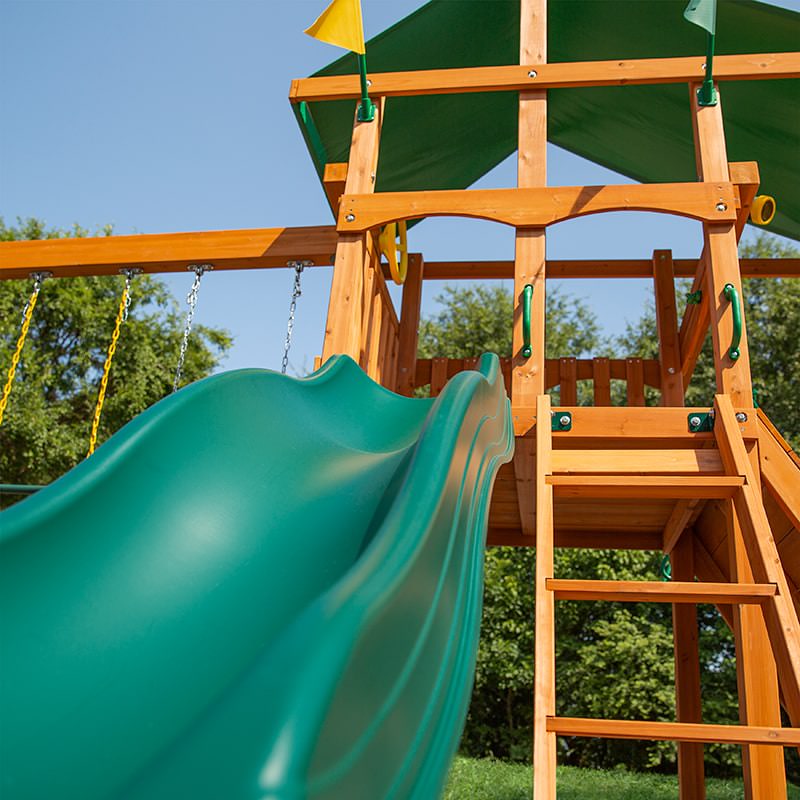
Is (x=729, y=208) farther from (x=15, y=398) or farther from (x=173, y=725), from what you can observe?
(x=15, y=398)

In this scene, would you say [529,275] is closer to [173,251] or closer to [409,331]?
[409,331]

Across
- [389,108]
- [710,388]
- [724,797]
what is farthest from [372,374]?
[710,388]

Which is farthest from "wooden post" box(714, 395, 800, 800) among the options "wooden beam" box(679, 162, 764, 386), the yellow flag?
the yellow flag

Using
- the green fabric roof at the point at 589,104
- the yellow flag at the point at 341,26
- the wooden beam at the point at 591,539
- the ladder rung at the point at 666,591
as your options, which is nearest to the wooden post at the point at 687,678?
the wooden beam at the point at 591,539

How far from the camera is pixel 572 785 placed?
8.96m

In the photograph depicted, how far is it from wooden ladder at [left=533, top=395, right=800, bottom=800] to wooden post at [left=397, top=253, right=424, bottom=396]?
6.57 feet

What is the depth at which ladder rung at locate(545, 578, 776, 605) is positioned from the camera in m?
2.16

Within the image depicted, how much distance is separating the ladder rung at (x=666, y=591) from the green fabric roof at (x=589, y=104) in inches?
123

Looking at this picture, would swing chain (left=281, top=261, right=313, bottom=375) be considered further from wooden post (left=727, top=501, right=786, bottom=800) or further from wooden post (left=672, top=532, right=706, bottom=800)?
wooden post (left=672, top=532, right=706, bottom=800)

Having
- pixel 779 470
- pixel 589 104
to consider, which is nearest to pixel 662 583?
pixel 779 470

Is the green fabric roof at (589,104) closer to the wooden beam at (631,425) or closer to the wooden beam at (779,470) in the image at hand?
Result: the wooden beam at (631,425)

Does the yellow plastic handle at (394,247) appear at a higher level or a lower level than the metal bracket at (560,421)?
higher

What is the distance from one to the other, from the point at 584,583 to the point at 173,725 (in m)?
1.43

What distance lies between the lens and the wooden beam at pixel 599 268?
511 centimetres
